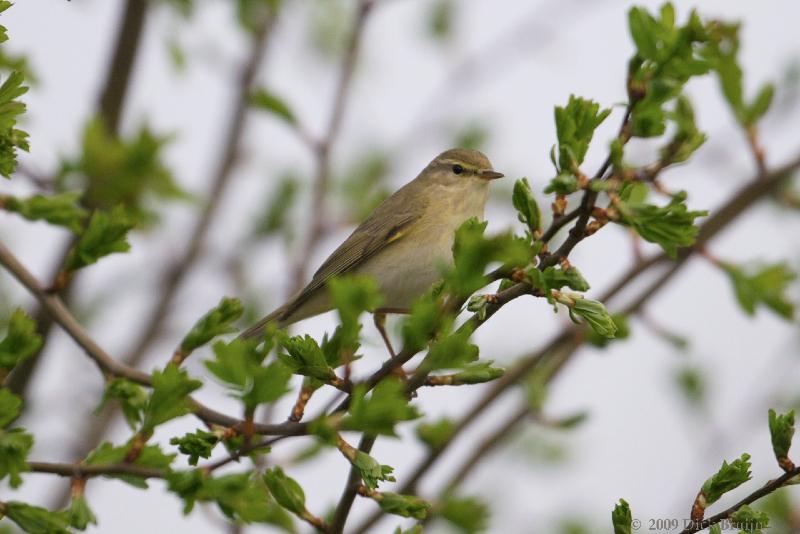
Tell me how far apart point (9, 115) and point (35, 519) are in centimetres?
81

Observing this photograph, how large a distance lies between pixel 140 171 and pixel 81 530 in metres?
2.06

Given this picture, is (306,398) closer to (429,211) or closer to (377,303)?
(377,303)

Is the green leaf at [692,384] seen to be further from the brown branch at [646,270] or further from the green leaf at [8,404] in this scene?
the green leaf at [8,404]

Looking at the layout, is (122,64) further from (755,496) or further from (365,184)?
A: (755,496)

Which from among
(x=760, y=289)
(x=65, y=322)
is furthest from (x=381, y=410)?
(x=760, y=289)

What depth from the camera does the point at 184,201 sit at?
173 inches

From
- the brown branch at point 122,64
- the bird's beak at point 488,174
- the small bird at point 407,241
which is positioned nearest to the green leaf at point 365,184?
the small bird at point 407,241

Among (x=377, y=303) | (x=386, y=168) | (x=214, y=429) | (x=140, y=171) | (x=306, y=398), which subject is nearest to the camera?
(x=377, y=303)

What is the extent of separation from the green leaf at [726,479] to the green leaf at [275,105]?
10.5 feet

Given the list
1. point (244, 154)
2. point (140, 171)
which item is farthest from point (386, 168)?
point (140, 171)

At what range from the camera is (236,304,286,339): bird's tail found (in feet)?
15.5

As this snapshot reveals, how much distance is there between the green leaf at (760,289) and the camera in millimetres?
3605

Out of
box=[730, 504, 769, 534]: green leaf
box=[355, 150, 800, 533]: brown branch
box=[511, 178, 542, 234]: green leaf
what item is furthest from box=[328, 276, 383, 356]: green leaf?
box=[355, 150, 800, 533]: brown branch

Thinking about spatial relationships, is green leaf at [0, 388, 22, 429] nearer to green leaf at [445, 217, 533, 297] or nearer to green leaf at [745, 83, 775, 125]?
green leaf at [445, 217, 533, 297]
